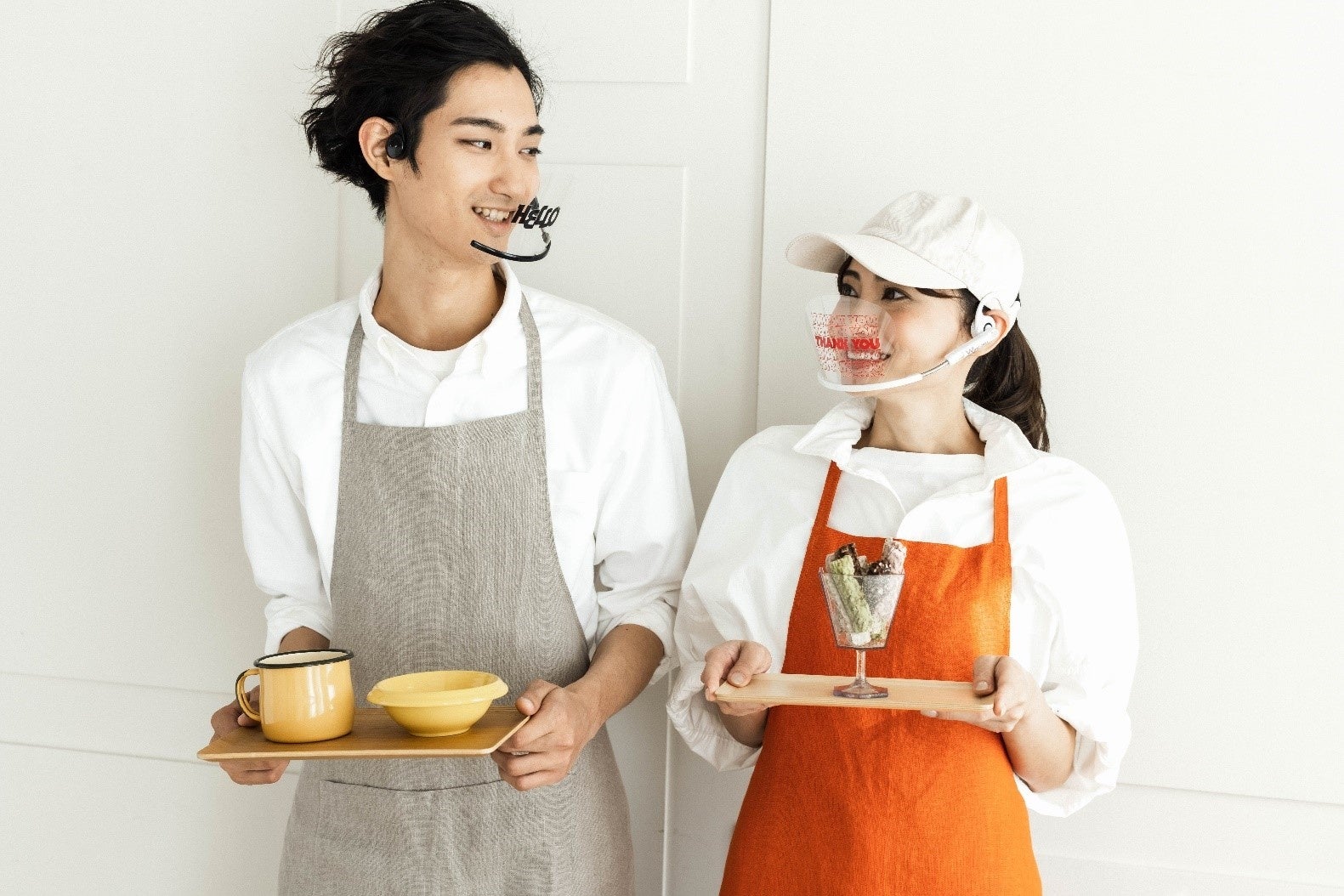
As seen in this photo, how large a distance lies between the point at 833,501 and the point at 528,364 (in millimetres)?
430

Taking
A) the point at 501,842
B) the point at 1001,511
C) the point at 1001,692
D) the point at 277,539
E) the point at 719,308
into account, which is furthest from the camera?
the point at 719,308

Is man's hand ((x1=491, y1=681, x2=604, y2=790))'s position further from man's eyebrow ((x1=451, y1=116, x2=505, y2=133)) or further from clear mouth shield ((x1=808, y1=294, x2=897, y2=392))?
man's eyebrow ((x1=451, y1=116, x2=505, y2=133))

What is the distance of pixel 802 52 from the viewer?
1735mm

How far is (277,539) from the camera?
5.42ft

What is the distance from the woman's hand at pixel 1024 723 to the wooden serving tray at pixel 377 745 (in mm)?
466

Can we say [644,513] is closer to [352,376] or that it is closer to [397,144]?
[352,376]

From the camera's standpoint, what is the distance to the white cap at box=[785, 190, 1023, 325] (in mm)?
1389

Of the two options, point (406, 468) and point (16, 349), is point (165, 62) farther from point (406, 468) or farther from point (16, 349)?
point (406, 468)

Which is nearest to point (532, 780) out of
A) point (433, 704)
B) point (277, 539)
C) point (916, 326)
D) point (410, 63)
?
point (433, 704)

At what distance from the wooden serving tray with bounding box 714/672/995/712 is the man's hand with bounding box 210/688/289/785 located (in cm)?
52

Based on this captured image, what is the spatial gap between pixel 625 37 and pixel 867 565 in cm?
96

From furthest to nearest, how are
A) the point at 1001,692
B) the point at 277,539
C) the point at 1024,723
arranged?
the point at 277,539, the point at 1024,723, the point at 1001,692

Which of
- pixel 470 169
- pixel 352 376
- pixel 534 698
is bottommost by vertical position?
pixel 534 698

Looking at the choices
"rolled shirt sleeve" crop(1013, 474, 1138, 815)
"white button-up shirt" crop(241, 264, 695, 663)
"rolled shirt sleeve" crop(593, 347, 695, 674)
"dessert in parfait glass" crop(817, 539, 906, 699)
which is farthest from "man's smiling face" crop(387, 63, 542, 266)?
"rolled shirt sleeve" crop(1013, 474, 1138, 815)
